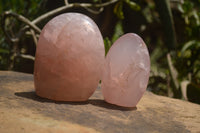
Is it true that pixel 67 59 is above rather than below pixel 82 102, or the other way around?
above

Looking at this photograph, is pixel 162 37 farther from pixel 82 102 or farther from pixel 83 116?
pixel 83 116

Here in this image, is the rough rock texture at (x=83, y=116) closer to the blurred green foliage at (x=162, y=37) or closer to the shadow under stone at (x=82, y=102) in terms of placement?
the shadow under stone at (x=82, y=102)

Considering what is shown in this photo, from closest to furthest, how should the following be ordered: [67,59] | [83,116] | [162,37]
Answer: [83,116] < [67,59] < [162,37]

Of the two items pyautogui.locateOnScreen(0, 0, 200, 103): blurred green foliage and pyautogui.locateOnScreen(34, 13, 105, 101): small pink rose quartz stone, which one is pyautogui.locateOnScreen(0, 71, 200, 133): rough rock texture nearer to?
pyautogui.locateOnScreen(34, 13, 105, 101): small pink rose quartz stone

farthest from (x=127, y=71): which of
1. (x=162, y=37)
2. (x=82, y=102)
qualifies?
(x=162, y=37)

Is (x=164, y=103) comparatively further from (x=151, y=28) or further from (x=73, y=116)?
(x=151, y=28)

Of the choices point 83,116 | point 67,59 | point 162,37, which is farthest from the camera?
point 162,37

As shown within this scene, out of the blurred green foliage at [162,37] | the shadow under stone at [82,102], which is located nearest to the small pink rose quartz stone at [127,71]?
the shadow under stone at [82,102]
